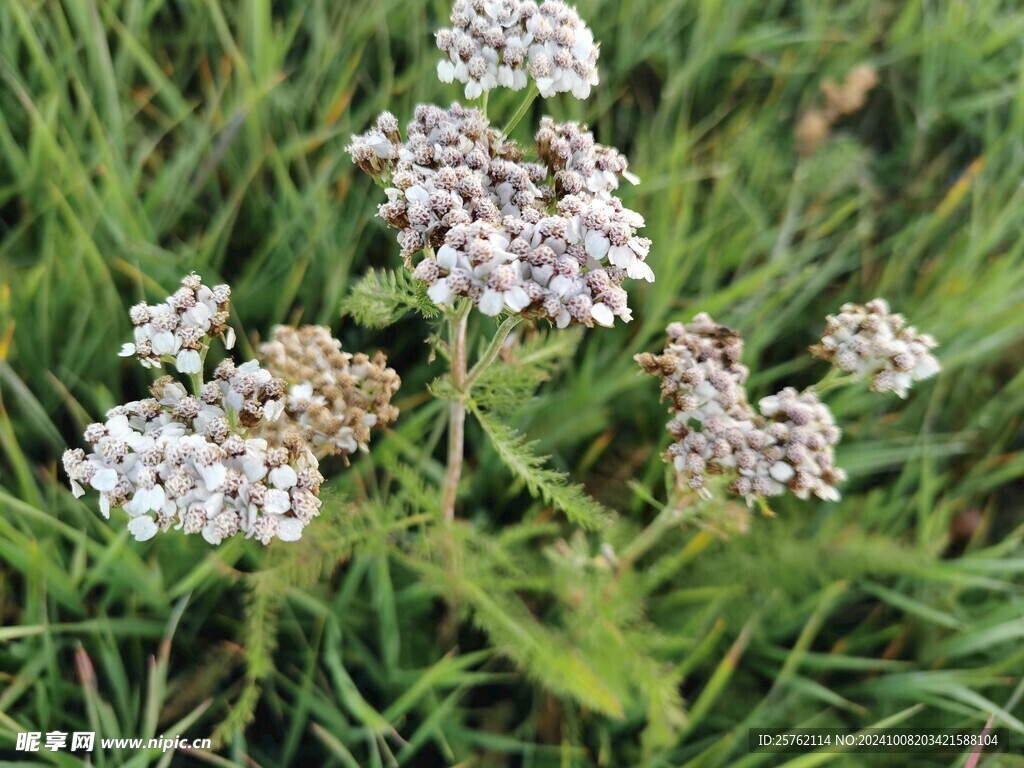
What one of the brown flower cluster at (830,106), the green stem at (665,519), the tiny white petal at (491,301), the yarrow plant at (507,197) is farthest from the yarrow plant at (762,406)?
the brown flower cluster at (830,106)

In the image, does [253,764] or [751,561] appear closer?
[253,764]

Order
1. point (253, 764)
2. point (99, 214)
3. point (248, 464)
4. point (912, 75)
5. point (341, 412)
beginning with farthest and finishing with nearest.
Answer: point (912, 75) < point (99, 214) < point (253, 764) < point (341, 412) < point (248, 464)

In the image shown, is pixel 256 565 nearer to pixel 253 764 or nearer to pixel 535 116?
pixel 253 764

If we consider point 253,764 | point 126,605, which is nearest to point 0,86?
point 126,605

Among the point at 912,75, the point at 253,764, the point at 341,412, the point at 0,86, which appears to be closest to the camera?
the point at 341,412

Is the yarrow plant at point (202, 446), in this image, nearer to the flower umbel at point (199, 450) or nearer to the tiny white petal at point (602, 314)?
the flower umbel at point (199, 450)

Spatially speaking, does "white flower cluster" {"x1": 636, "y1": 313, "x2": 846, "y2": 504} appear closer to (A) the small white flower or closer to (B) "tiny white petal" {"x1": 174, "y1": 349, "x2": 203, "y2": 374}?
(A) the small white flower

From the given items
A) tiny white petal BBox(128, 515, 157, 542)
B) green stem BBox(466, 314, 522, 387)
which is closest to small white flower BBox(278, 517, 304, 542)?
tiny white petal BBox(128, 515, 157, 542)
